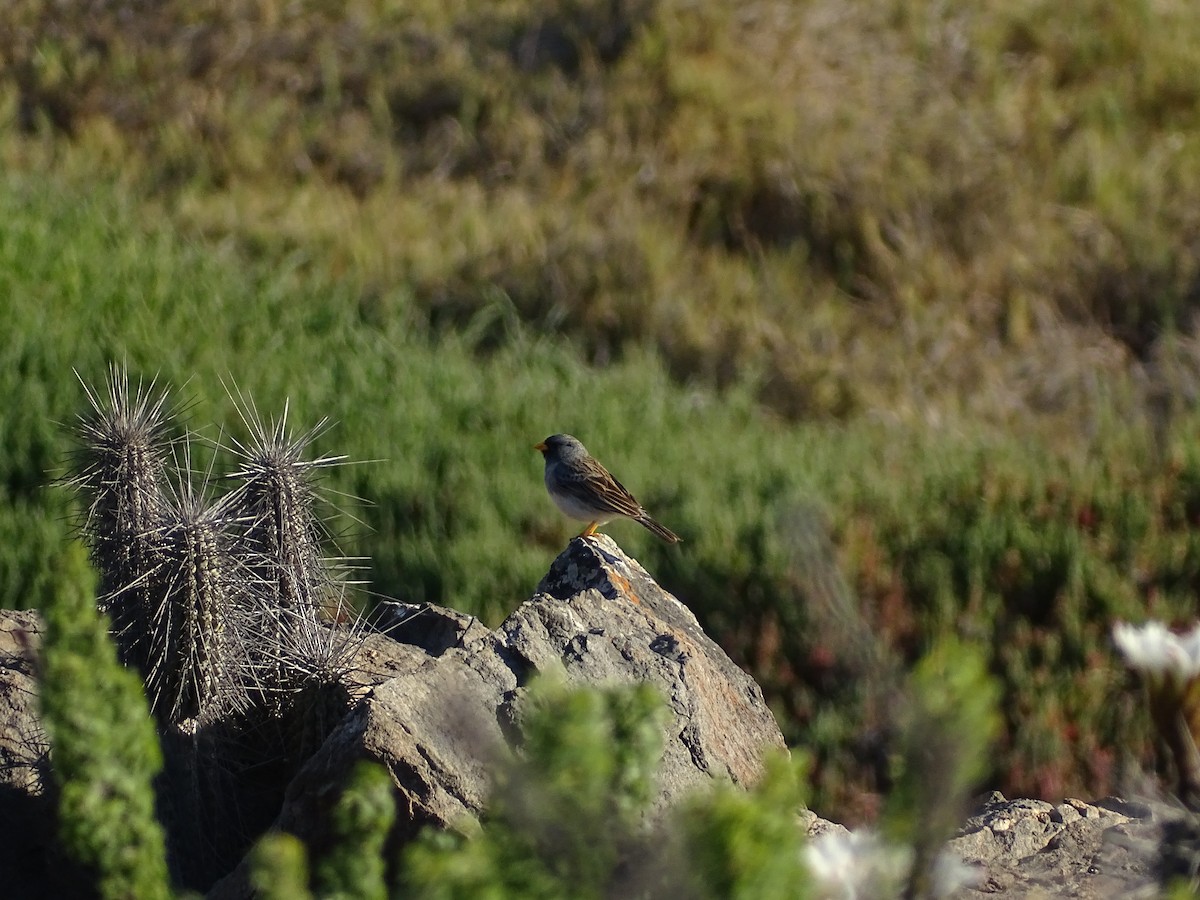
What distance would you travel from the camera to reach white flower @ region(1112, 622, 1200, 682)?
243 cm

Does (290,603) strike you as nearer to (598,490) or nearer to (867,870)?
(598,490)

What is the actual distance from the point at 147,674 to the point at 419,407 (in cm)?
464

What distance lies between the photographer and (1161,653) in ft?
8.07

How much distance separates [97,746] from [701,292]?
30.1ft

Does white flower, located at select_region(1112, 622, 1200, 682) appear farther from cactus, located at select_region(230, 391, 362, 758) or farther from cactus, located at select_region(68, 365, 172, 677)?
cactus, located at select_region(68, 365, 172, 677)

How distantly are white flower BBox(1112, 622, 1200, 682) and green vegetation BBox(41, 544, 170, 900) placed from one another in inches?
66.9

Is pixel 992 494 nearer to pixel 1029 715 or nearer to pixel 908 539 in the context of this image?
pixel 908 539

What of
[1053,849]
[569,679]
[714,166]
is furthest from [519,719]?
[714,166]

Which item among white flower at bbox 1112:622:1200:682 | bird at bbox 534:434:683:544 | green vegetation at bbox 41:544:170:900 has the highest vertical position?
white flower at bbox 1112:622:1200:682

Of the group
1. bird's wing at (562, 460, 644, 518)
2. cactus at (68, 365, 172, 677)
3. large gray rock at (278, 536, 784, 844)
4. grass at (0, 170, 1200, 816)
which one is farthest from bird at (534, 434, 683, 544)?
cactus at (68, 365, 172, 677)

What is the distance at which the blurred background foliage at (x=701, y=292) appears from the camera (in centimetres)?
754

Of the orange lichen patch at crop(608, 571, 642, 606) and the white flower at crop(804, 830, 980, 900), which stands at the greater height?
the white flower at crop(804, 830, 980, 900)

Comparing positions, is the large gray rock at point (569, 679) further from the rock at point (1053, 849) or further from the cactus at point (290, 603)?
the rock at point (1053, 849)

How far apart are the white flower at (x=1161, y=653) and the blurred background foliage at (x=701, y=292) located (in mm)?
944
